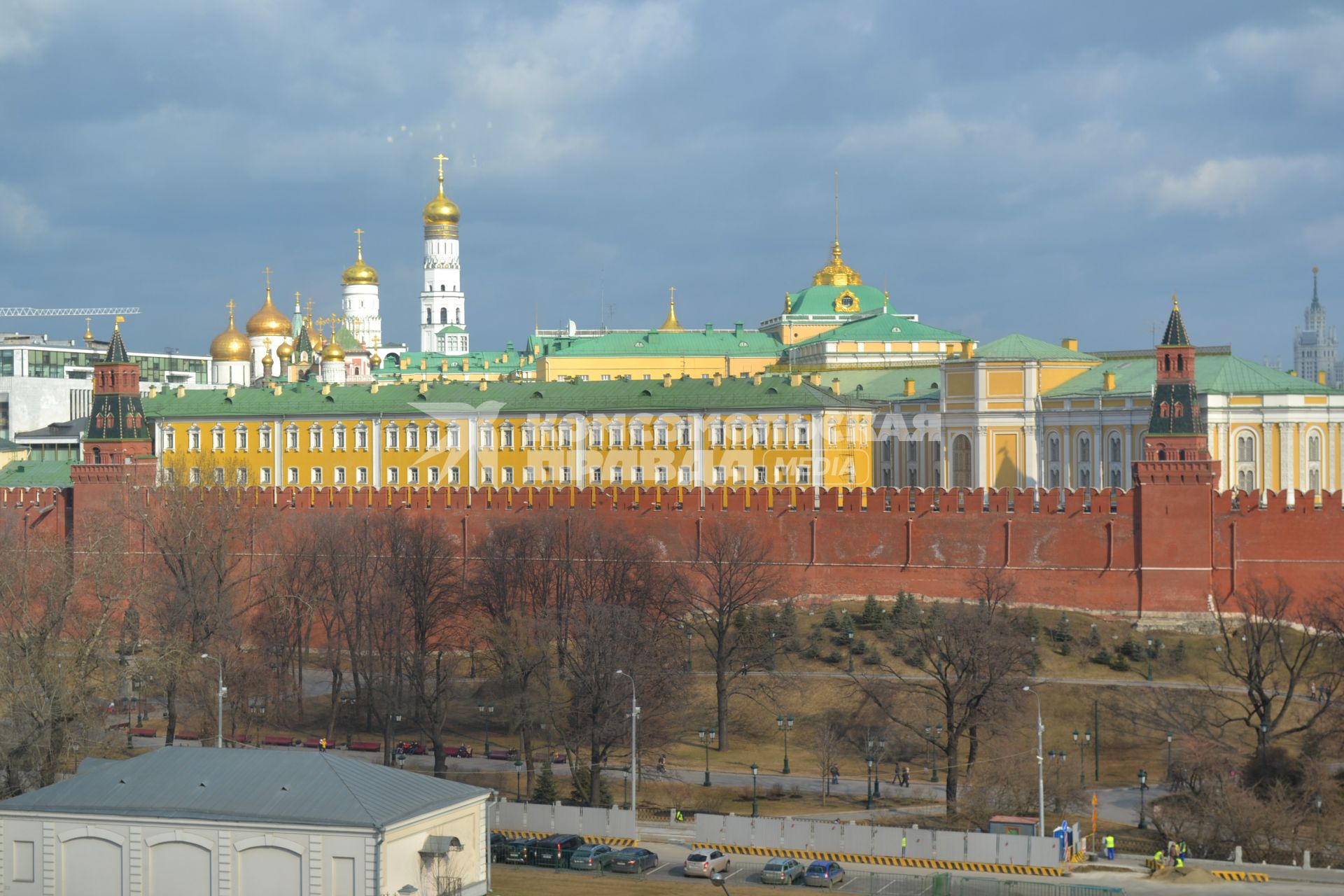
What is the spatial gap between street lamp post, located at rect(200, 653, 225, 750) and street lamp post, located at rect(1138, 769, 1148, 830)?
68.6 ft

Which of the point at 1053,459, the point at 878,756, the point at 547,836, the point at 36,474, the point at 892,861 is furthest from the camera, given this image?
the point at 1053,459

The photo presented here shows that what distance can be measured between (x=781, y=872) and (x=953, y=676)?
51.9 ft

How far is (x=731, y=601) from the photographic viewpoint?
202 ft

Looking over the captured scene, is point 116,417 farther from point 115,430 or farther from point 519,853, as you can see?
point 519,853

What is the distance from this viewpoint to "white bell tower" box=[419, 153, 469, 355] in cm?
16375

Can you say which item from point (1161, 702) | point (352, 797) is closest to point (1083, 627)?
point (1161, 702)

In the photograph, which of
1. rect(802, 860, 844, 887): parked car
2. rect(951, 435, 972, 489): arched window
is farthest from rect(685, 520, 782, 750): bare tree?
rect(951, 435, 972, 489): arched window

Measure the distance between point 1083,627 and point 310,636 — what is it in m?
25.4

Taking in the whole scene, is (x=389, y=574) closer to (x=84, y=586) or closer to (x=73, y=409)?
(x=84, y=586)

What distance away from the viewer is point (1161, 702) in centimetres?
5450

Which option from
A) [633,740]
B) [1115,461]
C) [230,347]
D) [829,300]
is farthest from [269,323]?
[633,740]

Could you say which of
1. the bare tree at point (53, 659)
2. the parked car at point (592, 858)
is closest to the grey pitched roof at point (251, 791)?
the parked car at point (592, 858)

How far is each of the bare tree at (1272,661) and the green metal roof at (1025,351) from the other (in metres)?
28.7

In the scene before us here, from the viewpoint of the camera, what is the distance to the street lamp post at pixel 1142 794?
4612 cm
